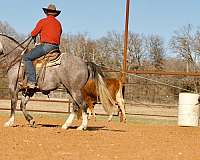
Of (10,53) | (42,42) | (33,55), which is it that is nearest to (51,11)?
(42,42)

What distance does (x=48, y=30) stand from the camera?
995 cm

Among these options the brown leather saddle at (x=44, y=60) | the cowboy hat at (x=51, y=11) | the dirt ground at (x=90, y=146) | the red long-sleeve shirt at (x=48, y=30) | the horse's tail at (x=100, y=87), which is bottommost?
the dirt ground at (x=90, y=146)

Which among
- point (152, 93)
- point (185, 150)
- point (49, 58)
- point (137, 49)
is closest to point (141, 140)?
point (185, 150)

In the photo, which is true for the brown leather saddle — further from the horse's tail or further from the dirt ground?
the dirt ground

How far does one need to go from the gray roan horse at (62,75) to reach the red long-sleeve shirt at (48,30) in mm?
458

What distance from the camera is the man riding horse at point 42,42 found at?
9930 millimetres

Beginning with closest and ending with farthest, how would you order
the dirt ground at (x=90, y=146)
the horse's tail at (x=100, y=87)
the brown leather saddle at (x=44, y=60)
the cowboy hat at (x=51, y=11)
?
1. the dirt ground at (x=90, y=146)
2. the brown leather saddle at (x=44, y=60)
3. the cowboy hat at (x=51, y=11)
4. the horse's tail at (x=100, y=87)

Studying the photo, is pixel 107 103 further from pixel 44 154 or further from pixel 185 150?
pixel 44 154

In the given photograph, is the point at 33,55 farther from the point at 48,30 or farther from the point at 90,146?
the point at 90,146

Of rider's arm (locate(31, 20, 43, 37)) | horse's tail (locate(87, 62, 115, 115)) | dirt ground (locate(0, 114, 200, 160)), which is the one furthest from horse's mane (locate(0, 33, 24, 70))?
dirt ground (locate(0, 114, 200, 160))

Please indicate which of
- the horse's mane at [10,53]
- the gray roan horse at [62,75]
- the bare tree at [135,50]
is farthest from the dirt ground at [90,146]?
the bare tree at [135,50]

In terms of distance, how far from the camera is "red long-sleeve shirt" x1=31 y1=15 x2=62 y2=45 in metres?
9.94

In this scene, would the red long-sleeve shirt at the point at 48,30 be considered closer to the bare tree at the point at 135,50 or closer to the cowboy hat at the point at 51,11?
the cowboy hat at the point at 51,11

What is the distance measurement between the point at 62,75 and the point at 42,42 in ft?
2.75
